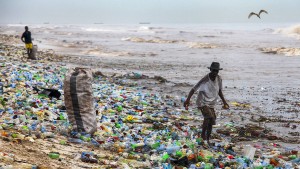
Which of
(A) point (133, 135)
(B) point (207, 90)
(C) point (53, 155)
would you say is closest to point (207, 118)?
(B) point (207, 90)

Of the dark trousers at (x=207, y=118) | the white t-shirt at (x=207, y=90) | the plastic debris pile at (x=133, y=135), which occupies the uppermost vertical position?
the white t-shirt at (x=207, y=90)

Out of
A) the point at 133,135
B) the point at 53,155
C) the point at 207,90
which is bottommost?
the point at 133,135

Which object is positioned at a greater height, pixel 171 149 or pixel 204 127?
pixel 204 127

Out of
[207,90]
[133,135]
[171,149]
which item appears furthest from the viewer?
[133,135]

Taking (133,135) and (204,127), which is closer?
(204,127)

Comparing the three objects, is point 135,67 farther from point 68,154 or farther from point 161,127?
point 68,154

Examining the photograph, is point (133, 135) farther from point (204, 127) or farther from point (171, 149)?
point (204, 127)

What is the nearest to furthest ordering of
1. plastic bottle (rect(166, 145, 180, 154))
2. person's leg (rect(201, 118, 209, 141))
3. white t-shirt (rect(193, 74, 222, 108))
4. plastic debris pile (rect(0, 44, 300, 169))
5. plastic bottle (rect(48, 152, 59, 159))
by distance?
plastic bottle (rect(48, 152, 59, 159)) → plastic debris pile (rect(0, 44, 300, 169)) → plastic bottle (rect(166, 145, 180, 154)) → white t-shirt (rect(193, 74, 222, 108)) → person's leg (rect(201, 118, 209, 141))

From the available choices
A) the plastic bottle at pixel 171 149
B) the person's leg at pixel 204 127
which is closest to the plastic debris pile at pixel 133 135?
the plastic bottle at pixel 171 149

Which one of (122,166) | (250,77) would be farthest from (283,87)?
(122,166)

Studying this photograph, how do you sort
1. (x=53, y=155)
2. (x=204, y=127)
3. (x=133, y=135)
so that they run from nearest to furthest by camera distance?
(x=53, y=155) → (x=204, y=127) → (x=133, y=135)

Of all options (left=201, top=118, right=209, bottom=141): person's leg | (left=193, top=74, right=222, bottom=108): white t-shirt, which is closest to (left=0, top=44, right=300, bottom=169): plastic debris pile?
(left=201, top=118, right=209, bottom=141): person's leg

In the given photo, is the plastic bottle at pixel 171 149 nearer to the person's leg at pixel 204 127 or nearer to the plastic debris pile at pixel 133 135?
the plastic debris pile at pixel 133 135

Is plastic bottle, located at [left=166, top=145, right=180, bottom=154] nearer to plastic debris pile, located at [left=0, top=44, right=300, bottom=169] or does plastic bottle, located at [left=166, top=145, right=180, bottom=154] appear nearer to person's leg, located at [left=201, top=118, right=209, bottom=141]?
plastic debris pile, located at [left=0, top=44, right=300, bottom=169]
